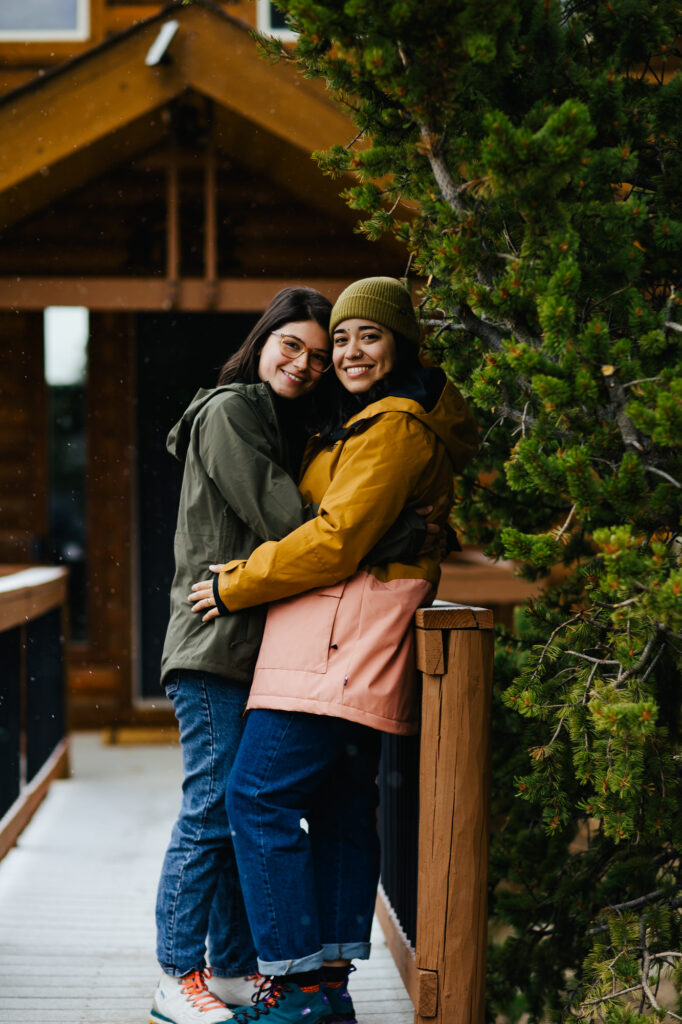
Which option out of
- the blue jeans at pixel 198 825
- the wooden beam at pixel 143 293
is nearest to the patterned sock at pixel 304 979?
the blue jeans at pixel 198 825

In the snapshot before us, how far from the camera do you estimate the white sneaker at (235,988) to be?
2.53m

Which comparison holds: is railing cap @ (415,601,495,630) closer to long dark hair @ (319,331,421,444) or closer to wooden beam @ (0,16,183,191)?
long dark hair @ (319,331,421,444)

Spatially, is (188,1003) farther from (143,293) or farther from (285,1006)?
(143,293)

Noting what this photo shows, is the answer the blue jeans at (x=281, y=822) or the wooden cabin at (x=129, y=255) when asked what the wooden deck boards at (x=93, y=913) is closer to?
the blue jeans at (x=281, y=822)

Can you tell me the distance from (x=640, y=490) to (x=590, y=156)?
0.65 metres

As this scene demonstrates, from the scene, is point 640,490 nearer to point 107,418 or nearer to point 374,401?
point 374,401

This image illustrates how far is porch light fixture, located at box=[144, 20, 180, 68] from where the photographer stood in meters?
4.84

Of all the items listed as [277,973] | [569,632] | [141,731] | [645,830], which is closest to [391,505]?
[569,632]

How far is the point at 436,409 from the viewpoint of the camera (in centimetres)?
232

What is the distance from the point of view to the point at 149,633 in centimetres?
701

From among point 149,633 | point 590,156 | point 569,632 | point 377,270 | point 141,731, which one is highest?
point 377,270

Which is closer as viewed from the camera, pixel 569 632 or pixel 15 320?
pixel 569 632

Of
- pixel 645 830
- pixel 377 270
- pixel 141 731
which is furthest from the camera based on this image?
pixel 141 731

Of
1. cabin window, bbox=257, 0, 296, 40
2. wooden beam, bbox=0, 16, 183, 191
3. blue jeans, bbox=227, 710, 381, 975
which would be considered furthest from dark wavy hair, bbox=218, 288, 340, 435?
cabin window, bbox=257, 0, 296, 40
